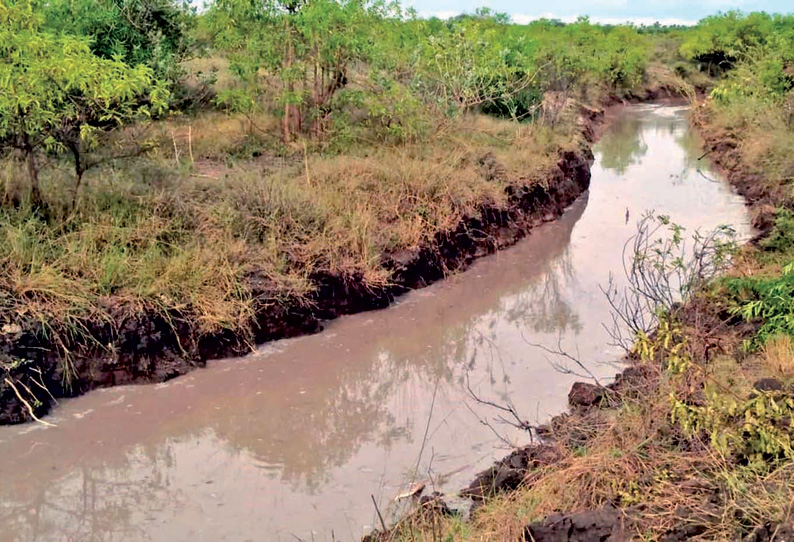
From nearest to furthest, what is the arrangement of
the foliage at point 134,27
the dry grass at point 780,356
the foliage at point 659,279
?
the dry grass at point 780,356 < the foliage at point 659,279 < the foliage at point 134,27

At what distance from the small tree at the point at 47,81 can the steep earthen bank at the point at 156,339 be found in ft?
5.99

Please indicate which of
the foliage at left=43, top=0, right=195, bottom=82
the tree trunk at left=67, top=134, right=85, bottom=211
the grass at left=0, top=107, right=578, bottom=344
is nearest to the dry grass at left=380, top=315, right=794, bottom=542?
the grass at left=0, top=107, right=578, bottom=344

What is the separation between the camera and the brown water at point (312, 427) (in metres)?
5.12

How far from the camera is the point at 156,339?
7.00 meters

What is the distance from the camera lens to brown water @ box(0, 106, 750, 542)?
5.12 meters

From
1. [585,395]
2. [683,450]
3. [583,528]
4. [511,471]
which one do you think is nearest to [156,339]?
[511,471]

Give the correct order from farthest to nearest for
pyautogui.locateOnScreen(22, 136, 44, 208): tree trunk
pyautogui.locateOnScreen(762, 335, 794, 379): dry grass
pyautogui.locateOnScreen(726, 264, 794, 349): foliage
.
A: 1. pyautogui.locateOnScreen(22, 136, 44, 208): tree trunk
2. pyautogui.locateOnScreen(726, 264, 794, 349): foliage
3. pyautogui.locateOnScreen(762, 335, 794, 379): dry grass

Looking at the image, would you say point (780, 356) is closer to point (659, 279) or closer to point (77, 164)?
point (659, 279)

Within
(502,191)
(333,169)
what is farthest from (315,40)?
(502,191)

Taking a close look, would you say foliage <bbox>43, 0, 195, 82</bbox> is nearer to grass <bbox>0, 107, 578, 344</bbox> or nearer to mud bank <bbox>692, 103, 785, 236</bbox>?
grass <bbox>0, 107, 578, 344</bbox>

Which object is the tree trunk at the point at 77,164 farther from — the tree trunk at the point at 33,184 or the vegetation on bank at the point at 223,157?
the tree trunk at the point at 33,184

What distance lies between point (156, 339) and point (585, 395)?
374 centimetres

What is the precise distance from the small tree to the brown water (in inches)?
101

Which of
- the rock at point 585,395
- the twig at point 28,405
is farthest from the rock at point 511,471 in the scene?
the twig at point 28,405
